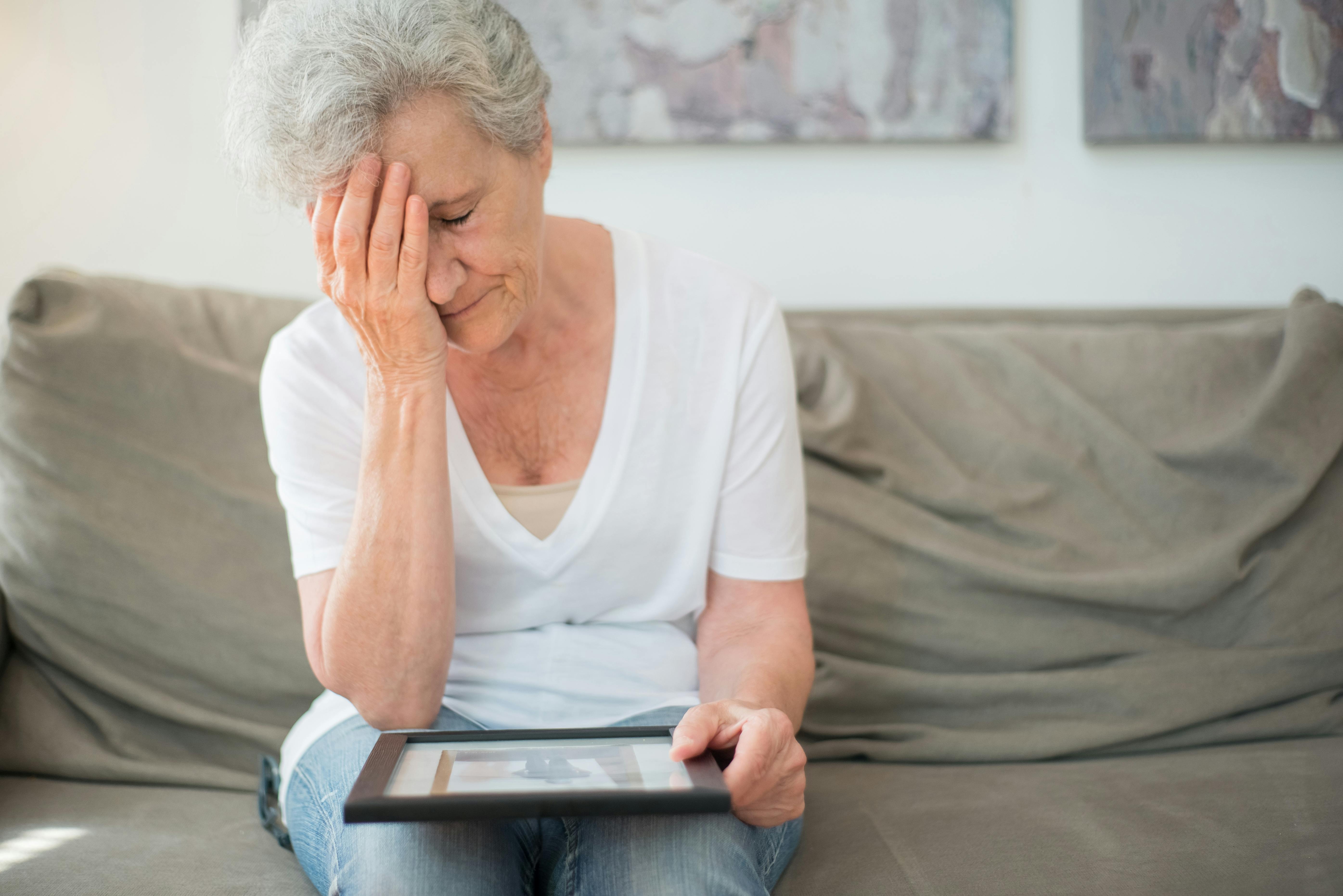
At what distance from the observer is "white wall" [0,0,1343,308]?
1718 mm

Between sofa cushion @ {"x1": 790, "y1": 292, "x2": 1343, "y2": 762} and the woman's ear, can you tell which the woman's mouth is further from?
sofa cushion @ {"x1": 790, "y1": 292, "x2": 1343, "y2": 762}

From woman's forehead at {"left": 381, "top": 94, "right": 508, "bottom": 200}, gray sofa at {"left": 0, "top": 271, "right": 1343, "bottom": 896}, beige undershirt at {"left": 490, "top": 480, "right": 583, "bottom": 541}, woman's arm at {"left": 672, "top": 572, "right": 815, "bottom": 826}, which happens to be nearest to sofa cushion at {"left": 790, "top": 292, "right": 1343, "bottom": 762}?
gray sofa at {"left": 0, "top": 271, "right": 1343, "bottom": 896}

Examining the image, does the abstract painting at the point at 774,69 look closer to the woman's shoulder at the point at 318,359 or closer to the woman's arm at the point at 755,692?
the woman's shoulder at the point at 318,359

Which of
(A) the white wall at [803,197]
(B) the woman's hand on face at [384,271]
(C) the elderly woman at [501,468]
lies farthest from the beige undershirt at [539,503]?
(A) the white wall at [803,197]

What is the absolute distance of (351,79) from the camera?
81 centimetres

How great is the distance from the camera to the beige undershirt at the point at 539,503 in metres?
1.02

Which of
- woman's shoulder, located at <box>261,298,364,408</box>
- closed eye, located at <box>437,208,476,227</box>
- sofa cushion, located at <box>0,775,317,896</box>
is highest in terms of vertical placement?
closed eye, located at <box>437,208,476,227</box>

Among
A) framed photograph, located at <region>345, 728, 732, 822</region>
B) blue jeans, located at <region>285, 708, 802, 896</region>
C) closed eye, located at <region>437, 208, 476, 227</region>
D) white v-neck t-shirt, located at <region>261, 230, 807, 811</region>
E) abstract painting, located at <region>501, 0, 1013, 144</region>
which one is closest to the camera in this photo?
framed photograph, located at <region>345, 728, 732, 822</region>

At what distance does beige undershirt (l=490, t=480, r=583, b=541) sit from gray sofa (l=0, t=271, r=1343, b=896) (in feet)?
1.45

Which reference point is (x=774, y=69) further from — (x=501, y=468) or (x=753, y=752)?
(x=753, y=752)

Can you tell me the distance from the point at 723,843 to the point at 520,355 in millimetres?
555

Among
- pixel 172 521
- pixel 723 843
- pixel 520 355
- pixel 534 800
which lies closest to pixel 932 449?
pixel 520 355

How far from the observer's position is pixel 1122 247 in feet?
5.91

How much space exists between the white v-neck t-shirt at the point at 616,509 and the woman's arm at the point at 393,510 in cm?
7
